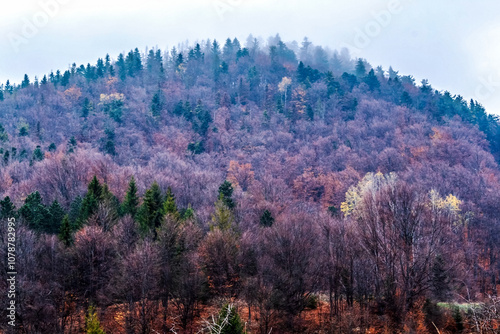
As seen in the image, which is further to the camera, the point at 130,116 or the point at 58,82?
the point at 58,82

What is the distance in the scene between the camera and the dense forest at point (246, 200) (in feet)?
86.0

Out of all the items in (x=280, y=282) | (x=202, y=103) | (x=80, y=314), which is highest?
(x=202, y=103)

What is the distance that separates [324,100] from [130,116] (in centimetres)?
5989

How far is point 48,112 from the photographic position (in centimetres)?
9700

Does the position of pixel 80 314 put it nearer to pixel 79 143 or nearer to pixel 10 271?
pixel 10 271

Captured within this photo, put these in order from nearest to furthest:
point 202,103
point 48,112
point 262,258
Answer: point 262,258, point 48,112, point 202,103

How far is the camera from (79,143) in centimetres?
8075

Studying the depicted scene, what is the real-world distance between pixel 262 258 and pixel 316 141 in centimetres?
6185

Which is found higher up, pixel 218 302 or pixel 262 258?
pixel 262 258

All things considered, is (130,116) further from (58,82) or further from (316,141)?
(316,141)

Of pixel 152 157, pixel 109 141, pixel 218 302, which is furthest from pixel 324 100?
pixel 218 302

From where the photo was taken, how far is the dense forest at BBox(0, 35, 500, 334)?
26203mm

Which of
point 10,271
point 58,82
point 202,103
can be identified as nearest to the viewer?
point 10,271

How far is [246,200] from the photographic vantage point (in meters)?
51.9
